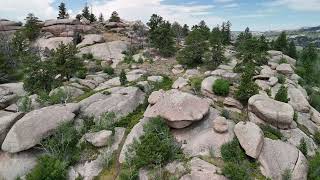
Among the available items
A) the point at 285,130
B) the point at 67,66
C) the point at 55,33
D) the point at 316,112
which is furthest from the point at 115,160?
the point at 55,33

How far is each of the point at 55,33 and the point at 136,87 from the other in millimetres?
55693

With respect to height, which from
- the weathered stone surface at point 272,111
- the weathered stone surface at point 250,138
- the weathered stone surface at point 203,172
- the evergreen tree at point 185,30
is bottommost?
the weathered stone surface at point 203,172

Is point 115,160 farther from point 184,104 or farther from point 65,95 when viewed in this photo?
point 65,95

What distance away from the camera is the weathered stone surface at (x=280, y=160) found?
3416 cm

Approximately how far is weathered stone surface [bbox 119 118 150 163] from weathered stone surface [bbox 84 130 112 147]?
87.9 inches

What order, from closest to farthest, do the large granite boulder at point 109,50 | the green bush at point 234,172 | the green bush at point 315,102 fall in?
1. the green bush at point 234,172
2. the green bush at point 315,102
3. the large granite boulder at point 109,50

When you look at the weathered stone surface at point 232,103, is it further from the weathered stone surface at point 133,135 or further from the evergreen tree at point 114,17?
the evergreen tree at point 114,17

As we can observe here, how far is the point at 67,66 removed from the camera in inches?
2303

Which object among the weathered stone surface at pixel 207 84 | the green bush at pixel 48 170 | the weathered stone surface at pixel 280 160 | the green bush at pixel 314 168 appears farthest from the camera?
the weathered stone surface at pixel 207 84

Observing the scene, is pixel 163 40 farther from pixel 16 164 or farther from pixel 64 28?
pixel 16 164

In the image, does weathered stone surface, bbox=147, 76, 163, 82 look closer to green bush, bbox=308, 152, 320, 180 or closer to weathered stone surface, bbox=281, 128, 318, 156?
weathered stone surface, bbox=281, 128, 318, 156

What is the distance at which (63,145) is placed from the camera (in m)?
38.2

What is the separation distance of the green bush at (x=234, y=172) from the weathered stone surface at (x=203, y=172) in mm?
584

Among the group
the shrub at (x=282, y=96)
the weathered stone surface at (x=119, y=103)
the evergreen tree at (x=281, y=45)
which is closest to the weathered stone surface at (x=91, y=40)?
the weathered stone surface at (x=119, y=103)
